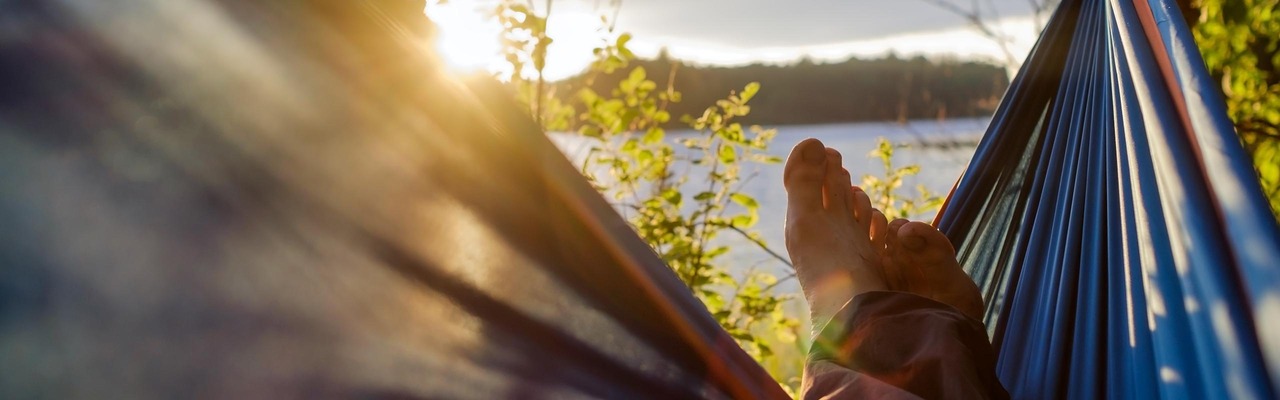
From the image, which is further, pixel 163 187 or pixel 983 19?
pixel 983 19

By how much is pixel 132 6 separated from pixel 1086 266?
1.10 m

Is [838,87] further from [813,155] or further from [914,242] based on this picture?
[914,242]

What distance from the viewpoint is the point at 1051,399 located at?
1.09 meters

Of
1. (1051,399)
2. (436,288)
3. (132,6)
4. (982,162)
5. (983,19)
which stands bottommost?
(1051,399)

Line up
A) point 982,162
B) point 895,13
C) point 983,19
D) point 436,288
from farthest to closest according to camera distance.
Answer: point 895,13, point 983,19, point 982,162, point 436,288

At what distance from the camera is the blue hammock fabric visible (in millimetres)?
731

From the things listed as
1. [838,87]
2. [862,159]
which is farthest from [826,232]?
[862,159]

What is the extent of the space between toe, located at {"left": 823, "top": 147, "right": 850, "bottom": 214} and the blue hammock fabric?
0.17 meters

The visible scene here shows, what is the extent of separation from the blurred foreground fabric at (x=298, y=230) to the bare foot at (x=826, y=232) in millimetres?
422

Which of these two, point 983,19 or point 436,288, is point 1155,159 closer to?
point 436,288

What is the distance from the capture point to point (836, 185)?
162 cm

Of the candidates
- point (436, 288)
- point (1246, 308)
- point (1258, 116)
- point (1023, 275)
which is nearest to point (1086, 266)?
point (1023, 275)

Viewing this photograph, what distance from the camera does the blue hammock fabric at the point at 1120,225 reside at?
73 centimetres

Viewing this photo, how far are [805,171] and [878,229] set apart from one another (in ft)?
0.52
